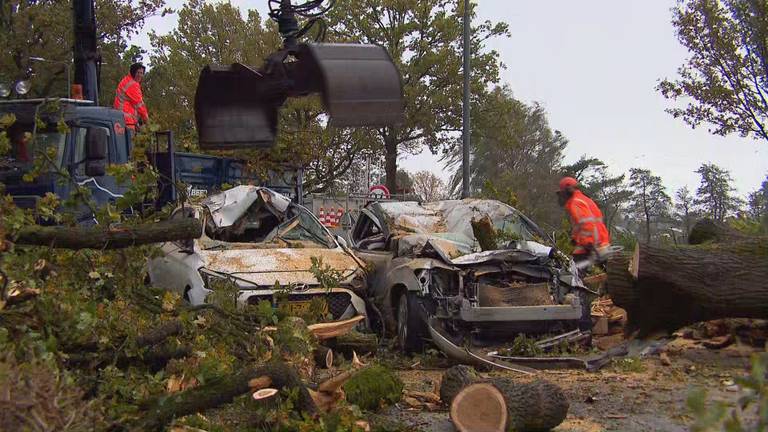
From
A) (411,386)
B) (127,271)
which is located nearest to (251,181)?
(411,386)

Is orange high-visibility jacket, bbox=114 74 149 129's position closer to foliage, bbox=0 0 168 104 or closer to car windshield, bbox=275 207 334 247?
car windshield, bbox=275 207 334 247

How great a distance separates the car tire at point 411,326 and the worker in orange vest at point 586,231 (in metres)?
2.36

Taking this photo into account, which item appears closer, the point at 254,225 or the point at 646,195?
the point at 254,225

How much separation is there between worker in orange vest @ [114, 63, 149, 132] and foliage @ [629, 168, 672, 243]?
74.4ft

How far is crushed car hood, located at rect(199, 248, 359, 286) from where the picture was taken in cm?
896

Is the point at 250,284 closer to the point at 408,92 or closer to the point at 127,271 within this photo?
the point at 127,271

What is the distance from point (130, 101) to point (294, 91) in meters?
5.94

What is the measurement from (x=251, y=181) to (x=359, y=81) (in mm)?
8330

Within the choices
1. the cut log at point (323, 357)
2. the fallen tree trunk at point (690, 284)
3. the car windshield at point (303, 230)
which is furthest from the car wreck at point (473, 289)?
the cut log at point (323, 357)

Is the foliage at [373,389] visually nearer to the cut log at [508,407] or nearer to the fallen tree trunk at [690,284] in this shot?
the cut log at [508,407]

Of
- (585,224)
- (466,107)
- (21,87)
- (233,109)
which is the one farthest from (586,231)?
(466,107)

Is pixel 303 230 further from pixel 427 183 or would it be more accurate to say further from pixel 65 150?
pixel 427 183

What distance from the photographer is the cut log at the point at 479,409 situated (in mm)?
5719

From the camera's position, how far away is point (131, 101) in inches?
429
